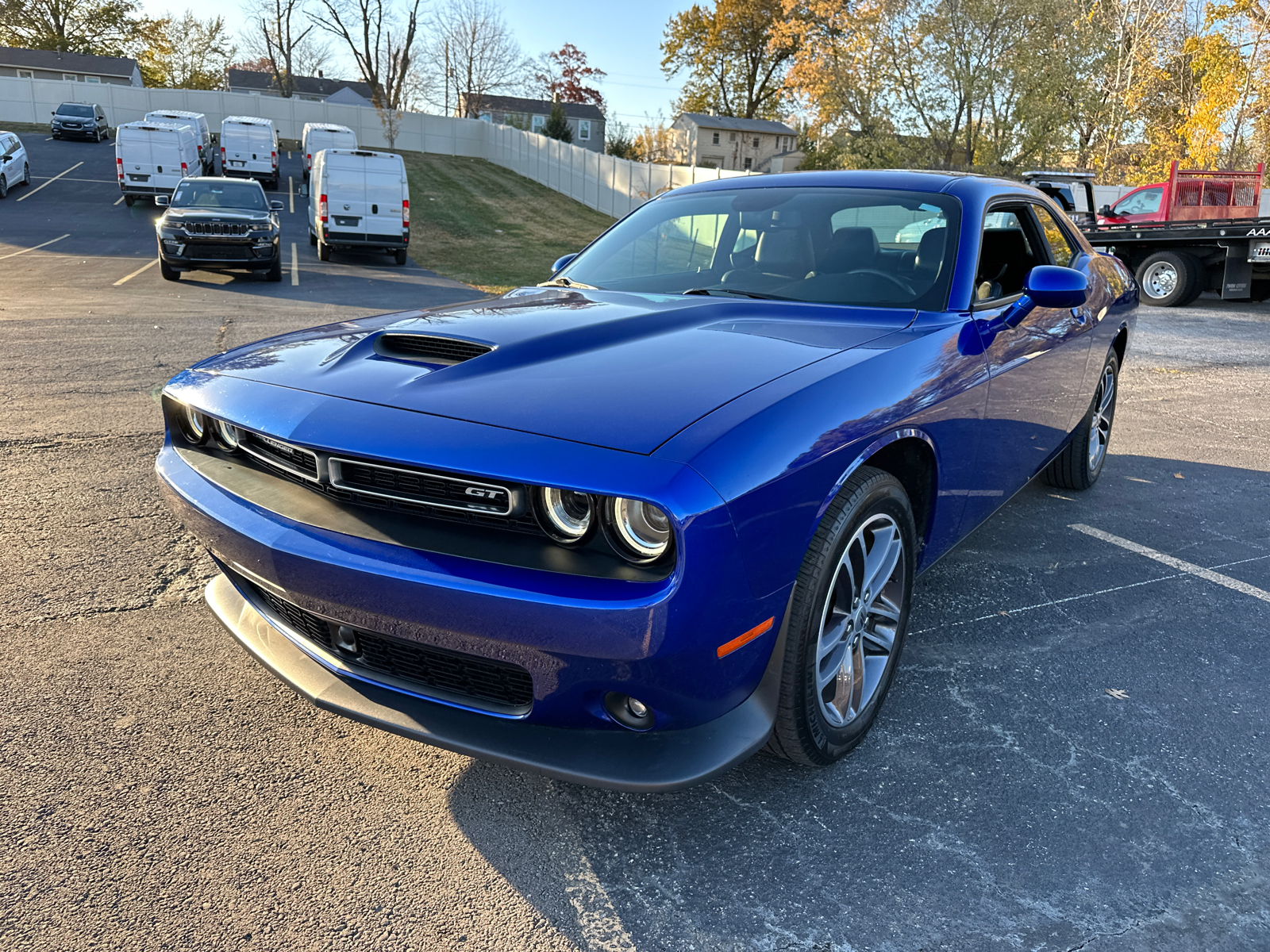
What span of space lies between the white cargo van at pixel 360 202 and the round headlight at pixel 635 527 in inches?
648

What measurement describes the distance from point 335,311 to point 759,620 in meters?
10.4

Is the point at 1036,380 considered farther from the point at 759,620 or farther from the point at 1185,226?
the point at 1185,226

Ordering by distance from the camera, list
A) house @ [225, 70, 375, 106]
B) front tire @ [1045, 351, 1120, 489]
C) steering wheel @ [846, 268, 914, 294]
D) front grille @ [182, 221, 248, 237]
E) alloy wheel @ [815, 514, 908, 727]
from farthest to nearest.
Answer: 1. house @ [225, 70, 375, 106]
2. front grille @ [182, 221, 248, 237]
3. front tire @ [1045, 351, 1120, 489]
4. steering wheel @ [846, 268, 914, 294]
5. alloy wheel @ [815, 514, 908, 727]

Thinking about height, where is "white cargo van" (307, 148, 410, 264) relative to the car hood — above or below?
above

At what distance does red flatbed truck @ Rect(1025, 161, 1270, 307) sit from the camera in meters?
14.6

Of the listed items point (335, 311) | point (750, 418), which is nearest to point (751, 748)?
point (750, 418)

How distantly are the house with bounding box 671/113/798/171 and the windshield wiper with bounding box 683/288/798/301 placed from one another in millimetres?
60278

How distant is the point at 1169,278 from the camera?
15812 mm

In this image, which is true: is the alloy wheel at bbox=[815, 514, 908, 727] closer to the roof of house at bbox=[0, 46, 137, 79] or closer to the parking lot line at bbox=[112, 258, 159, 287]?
A: the parking lot line at bbox=[112, 258, 159, 287]

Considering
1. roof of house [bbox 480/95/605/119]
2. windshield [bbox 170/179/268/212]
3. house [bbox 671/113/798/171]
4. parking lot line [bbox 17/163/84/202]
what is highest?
roof of house [bbox 480/95/605/119]

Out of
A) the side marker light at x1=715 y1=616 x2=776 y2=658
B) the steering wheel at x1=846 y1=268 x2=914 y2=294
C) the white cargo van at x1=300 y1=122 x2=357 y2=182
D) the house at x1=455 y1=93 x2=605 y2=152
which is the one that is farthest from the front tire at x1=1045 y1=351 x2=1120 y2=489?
the house at x1=455 y1=93 x2=605 y2=152

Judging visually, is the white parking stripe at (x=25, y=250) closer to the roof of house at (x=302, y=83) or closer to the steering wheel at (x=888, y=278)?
the steering wheel at (x=888, y=278)

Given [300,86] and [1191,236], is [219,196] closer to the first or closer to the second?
[1191,236]

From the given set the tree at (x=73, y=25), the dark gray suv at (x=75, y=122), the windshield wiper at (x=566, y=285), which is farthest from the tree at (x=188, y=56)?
the windshield wiper at (x=566, y=285)
